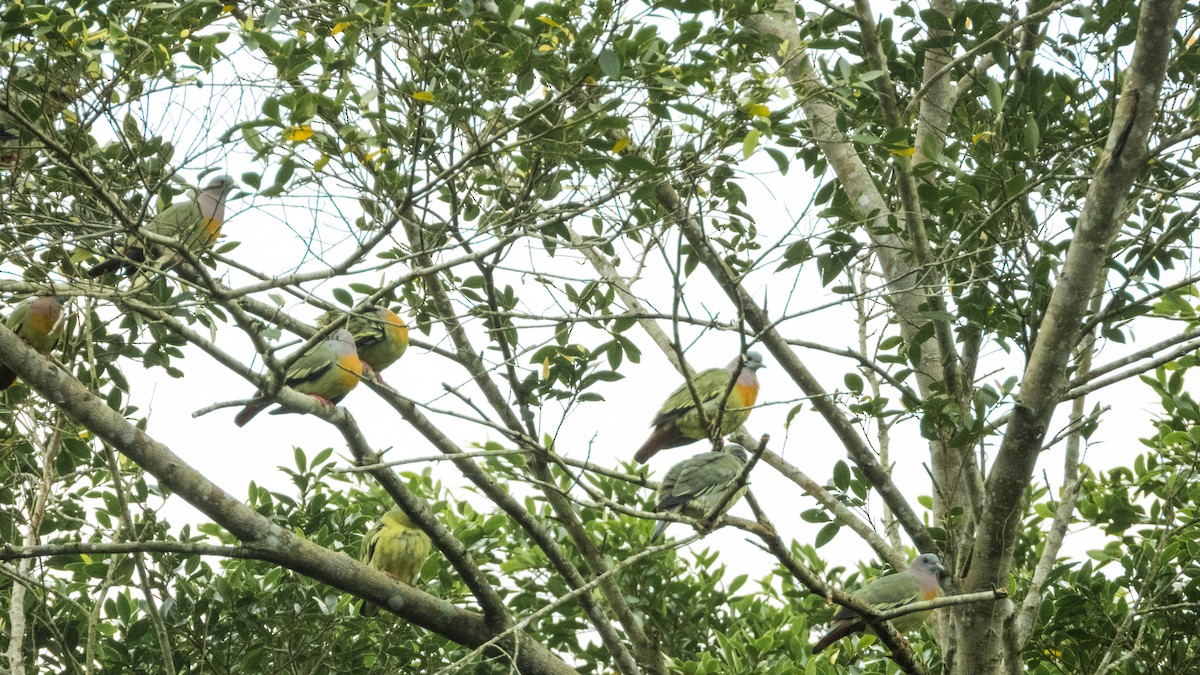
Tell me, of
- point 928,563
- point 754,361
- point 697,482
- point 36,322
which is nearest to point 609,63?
point 697,482

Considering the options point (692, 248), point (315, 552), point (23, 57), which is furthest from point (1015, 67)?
point (23, 57)

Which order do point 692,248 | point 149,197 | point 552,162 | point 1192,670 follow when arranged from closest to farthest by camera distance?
point 149,197 < point 552,162 < point 692,248 < point 1192,670

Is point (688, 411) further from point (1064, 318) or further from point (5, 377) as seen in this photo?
point (5, 377)

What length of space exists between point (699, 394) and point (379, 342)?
4.93 ft

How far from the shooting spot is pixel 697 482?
15.1 feet

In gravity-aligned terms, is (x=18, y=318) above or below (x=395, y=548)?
above

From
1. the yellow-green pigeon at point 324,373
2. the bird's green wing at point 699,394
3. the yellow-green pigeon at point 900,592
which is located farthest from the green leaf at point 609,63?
the yellow-green pigeon at point 900,592

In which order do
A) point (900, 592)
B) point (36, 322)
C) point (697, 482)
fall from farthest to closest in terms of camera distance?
point (900, 592), point (36, 322), point (697, 482)

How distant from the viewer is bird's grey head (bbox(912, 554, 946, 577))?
15.8 feet

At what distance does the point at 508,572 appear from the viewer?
6082 mm

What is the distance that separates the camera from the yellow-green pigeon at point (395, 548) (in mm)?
5543

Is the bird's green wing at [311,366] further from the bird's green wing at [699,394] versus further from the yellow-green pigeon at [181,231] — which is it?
the bird's green wing at [699,394]

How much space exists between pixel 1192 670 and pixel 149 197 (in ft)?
14.3

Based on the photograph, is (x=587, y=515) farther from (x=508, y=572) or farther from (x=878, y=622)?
(x=878, y=622)
